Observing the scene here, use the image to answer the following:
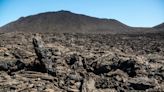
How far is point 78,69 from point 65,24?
42828mm

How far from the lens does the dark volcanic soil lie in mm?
22906

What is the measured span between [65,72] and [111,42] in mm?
12073

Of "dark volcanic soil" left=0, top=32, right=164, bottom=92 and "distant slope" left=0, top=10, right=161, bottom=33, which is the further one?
"distant slope" left=0, top=10, right=161, bottom=33

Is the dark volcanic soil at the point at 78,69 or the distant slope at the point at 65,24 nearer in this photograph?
the dark volcanic soil at the point at 78,69

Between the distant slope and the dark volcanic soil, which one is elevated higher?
the distant slope

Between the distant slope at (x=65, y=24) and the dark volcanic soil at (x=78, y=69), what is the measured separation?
31204 millimetres

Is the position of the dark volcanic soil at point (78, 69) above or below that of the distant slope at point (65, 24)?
below

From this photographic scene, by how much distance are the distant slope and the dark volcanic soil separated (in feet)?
102

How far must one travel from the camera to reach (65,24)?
68.2 metres

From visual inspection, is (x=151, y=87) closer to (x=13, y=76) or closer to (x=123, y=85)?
(x=123, y=85)

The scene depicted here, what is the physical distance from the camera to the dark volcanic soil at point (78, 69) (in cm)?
2291

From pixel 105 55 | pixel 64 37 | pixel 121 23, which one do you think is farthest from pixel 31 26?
pixel 105 55

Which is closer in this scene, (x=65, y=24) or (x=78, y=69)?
(x=78, y=69)

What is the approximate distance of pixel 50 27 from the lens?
65.4 metres
